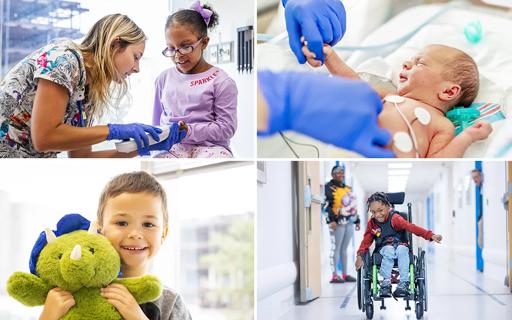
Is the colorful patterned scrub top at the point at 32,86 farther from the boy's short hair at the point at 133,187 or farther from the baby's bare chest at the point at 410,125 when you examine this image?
the baby's bare chest at the point at 410,125

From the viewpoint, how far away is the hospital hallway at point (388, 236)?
1300 mm

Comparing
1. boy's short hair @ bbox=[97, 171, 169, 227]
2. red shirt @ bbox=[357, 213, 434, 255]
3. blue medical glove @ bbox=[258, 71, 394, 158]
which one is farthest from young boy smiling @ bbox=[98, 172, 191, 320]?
red shirt @ bbox=[357, 213, 434, 255]

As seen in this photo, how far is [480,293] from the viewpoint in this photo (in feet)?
4.26

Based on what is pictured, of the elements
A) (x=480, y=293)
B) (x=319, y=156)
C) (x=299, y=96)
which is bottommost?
(x=480, y=293)

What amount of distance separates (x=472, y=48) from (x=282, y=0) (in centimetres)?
39

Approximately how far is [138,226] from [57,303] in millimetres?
194

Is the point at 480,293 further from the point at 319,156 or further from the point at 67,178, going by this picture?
the point at 67,178

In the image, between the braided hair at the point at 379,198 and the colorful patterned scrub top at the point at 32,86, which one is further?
the braided hair at the point at 379,198

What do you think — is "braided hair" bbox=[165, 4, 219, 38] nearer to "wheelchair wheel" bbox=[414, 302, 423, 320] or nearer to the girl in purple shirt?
the girl in purple shirt

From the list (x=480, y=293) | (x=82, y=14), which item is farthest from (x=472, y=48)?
(x=82, y=14)

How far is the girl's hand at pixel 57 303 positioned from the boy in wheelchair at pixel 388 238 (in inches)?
22.1

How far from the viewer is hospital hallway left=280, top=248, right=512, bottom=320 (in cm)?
129

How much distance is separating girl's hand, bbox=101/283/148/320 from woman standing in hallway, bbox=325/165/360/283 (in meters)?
0.41

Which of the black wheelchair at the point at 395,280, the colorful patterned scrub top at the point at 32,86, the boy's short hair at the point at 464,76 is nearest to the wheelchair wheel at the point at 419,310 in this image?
the black wheelchair at the point at 395,280
